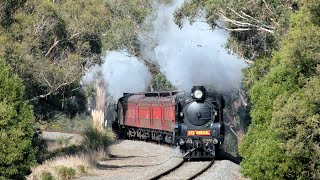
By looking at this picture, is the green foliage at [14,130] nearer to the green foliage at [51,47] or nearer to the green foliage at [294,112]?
the green foliage at [294,112]

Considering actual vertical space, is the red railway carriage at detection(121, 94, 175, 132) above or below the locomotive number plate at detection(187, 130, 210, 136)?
above

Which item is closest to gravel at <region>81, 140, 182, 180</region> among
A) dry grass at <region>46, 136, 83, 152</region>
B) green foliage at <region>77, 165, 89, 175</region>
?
green foliage at <region>77, 165, 89, 175</region>

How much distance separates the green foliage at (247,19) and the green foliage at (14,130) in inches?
551

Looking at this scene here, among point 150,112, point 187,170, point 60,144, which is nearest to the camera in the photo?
point 187,170

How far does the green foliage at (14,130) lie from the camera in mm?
19969

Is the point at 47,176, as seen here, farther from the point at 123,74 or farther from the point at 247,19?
the point at 123,74

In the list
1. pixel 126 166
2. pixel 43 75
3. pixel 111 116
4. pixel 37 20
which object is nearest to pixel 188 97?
pixel 126 166

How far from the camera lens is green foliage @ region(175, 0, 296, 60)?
112 feet

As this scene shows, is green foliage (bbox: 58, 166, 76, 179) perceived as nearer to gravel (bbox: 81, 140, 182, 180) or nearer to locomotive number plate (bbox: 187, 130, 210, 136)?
gravel (bbox: 81, 140, 182, 180)

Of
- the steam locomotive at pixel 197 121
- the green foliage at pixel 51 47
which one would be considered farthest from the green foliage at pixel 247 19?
the steam locomotive at pixel 197 121

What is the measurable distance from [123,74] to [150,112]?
17.9m

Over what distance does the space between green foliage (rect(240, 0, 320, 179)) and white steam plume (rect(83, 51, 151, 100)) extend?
30.2 metres

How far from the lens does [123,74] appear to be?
51750mm

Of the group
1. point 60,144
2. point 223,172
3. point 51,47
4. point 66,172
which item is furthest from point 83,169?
point 60,144
